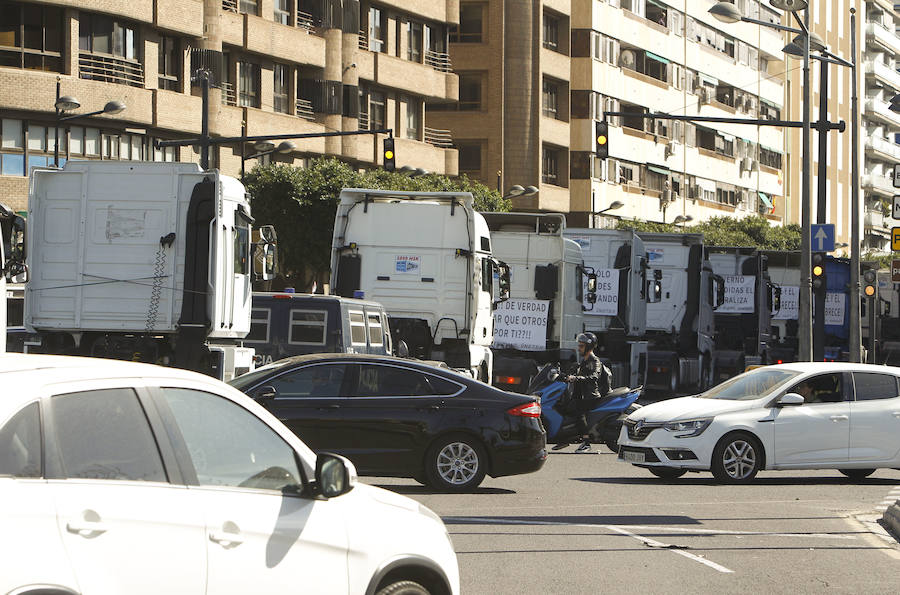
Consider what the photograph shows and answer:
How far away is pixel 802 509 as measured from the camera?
1408cm

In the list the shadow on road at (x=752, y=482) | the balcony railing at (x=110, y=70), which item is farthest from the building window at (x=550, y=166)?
the shadow on road at (x=752, y=482)

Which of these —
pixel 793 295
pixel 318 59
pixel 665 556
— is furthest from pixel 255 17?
pixel 665 556

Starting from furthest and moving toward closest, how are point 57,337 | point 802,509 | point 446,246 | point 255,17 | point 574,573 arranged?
1. point 255,17
2. point 446,246
3. point 57,337
4. point 802,509
5. point 574,573

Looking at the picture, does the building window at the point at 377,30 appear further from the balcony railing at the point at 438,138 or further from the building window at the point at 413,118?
the balcony railing at the point at 438,138

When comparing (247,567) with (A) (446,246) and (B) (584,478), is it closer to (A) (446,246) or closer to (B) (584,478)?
(B) (584,478)

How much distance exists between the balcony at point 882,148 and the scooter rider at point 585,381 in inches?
4099

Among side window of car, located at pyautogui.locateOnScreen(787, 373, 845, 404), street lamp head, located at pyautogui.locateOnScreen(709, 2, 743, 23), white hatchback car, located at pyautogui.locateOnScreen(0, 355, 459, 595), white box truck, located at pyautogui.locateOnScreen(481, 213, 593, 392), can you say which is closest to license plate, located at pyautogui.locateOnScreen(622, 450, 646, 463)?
side window of car, located at pyautogui.locateOnScreen(787, 373, 845, 404)

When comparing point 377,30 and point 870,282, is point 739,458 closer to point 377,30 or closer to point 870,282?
point 870,282

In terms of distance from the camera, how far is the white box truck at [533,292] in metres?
26.2

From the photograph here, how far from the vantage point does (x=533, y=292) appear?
26.4m

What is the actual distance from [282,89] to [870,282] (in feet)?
76.6

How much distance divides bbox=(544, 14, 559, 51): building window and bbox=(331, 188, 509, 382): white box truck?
51.9 meters

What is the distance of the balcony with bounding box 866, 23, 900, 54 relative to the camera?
391ft

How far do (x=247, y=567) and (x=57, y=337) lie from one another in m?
14.1
